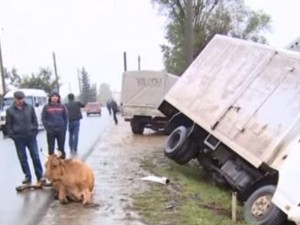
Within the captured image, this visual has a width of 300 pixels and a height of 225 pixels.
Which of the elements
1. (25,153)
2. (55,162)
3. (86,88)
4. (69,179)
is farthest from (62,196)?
(86,88)

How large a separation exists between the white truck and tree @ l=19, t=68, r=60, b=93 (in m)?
47.2

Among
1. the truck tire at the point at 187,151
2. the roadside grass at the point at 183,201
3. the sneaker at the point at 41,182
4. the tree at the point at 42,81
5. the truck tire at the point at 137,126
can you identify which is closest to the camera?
the roadside grass at the point at 183,201

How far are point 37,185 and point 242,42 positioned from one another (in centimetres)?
568

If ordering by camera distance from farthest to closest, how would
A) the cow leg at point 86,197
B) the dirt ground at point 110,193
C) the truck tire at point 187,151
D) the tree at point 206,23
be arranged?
the tree at point 206,23 → the truck tire at point 187,151 → the cow leg at point 86,197 → the dirt ground at point 110,193

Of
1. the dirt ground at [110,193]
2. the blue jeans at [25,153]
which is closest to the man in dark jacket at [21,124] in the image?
the blue jeans at [25,153]

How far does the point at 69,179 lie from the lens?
8.66 metres

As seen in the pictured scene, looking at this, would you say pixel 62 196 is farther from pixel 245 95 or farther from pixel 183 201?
pixel 245 95

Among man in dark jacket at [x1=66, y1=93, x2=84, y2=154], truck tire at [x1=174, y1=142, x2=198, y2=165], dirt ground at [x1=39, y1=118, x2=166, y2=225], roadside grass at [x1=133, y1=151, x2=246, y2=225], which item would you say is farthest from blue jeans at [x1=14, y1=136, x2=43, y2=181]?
man in dark jacket at [x1=66, y1=93, x2=84, y2=154]

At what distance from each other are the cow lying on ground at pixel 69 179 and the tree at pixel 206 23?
103 ft

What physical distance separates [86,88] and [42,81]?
44.3 metres

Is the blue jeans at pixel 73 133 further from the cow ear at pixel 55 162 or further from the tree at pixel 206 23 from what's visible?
the tree at pixel 206 23

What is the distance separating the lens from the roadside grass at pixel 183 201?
26.6 ft

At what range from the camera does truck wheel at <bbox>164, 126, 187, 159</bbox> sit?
12984mm

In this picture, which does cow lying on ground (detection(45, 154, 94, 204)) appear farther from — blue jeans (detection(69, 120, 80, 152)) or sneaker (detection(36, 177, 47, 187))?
blue jeans (detection(69, 120, 80, 152))
